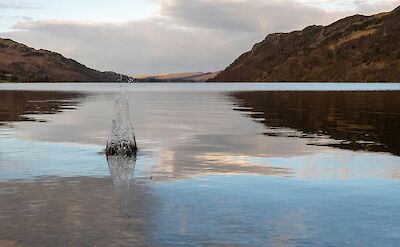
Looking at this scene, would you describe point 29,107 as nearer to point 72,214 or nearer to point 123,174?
point 123,174

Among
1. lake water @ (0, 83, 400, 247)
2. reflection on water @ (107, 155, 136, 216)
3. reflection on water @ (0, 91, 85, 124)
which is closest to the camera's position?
lake water @ (0, 83, 400, 247)

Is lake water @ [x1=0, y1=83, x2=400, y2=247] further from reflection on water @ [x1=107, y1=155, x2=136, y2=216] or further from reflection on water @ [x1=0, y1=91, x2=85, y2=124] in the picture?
reflection on water @ [x1=0, y1=91, x2=85, y2=124]

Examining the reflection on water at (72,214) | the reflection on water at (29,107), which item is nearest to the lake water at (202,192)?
the reflection on water at (72,214)

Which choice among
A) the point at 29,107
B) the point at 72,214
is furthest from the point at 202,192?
the point at 29,107

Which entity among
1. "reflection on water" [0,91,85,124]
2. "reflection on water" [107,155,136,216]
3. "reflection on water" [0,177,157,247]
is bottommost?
"reflection on water" [0,91,85,124]

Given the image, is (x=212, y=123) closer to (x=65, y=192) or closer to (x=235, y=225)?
(x=65, y=192)

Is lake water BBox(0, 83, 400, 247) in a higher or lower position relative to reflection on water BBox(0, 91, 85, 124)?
higher

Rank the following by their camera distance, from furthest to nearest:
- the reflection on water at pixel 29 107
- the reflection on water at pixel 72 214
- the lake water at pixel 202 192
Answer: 1. the reflection on water at pixel 29 107
2. the lake water at pixel 202 192
3. the reflection on water at pixel 72 214

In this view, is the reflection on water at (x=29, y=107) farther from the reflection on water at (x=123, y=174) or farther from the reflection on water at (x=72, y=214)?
the reflection on water at (x=72, y=214)

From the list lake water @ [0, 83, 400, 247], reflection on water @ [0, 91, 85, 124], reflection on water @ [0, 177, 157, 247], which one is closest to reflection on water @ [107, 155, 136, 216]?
lake water @ [0, 83, 400, 247]

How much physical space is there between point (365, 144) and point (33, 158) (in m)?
17.2

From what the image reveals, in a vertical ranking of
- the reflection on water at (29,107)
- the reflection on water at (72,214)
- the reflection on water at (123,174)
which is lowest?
the reflection on water at (29,107)

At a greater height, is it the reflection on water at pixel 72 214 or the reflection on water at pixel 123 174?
the reflection on water at pixel 72 214

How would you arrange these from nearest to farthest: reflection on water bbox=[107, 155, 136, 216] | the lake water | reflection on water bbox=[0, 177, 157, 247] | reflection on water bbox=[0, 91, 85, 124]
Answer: reflection on water bbox=[0, 177, 157, 247], the lake water, reflection on water bbox=[107, 155, 136, 216], reflection on water bbox=[0, 91, 85, 124]
